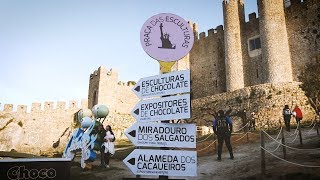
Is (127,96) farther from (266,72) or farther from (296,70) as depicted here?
(296,70)

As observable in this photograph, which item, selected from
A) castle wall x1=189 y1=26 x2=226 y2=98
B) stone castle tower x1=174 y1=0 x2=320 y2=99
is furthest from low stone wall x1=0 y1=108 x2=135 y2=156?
stone castle tower x1=174 y1=0 x2=320 y2=99

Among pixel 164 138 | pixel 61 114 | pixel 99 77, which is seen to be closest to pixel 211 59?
pixel 99 77

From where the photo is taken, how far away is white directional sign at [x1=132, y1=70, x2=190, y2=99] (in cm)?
436

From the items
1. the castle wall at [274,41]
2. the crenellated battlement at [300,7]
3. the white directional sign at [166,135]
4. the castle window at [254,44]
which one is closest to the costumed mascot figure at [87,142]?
the white directional sign at [166,135]

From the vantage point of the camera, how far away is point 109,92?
35.2 m

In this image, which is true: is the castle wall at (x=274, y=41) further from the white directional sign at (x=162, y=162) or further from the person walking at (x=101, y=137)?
the white directional sign at (x=162, y=162)

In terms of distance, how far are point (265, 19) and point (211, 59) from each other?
870 cm

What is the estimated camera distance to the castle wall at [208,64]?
36125 millimetres

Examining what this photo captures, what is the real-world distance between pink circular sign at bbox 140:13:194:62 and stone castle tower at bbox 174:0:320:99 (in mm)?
24049

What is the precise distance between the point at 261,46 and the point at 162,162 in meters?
28.5

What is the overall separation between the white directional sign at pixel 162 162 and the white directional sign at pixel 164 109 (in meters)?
0.47

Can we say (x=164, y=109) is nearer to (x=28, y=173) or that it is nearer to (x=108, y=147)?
(x=28, y=173)

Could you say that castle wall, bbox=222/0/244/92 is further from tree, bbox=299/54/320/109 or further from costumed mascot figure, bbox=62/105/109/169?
costumed mascot figure, bbox=62/105/109/169

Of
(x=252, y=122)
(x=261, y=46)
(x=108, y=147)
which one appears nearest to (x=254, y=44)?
(x=261, y=46)
